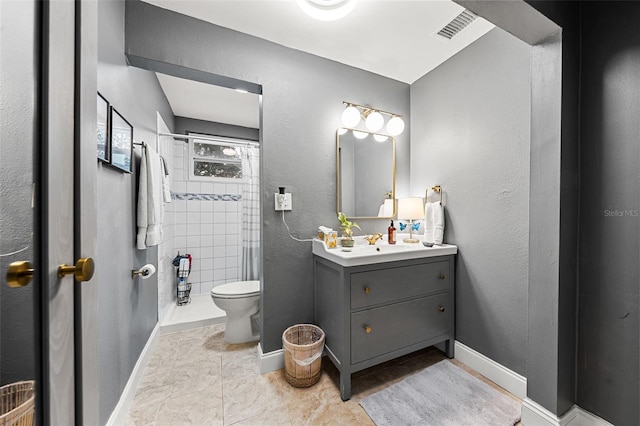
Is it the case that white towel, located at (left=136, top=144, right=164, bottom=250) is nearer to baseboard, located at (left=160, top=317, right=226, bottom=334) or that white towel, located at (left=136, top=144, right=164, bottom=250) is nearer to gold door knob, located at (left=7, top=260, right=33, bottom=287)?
baseboard, located at (left=160, top=317, right=226, bottom=334)

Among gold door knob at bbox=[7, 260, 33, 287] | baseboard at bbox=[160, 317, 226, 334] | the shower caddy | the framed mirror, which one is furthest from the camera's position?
the shower caddy

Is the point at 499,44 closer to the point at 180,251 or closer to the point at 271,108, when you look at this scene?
the point at 271,108

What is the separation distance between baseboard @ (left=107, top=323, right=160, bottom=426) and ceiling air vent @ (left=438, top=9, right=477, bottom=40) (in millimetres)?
3032

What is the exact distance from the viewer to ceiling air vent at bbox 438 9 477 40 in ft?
5.18

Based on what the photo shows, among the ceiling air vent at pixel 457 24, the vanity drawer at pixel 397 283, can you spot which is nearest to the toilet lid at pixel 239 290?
the vanity drawer at pixel 397 283

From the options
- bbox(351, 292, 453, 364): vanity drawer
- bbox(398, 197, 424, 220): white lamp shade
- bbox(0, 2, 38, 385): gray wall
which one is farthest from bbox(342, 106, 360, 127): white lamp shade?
bbox(0, 2, 38, 385): gray wall

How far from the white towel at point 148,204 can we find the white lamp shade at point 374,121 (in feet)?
5.62

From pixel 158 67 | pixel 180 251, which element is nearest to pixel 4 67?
pixel 158 67

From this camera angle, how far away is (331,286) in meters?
1.67

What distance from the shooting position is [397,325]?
168 cm

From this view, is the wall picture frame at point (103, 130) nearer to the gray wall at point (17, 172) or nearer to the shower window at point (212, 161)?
the gray wall at point (17, 172)

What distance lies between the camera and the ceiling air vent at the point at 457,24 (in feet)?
5.18

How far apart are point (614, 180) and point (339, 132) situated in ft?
5.25

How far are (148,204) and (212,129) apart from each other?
2111mm
